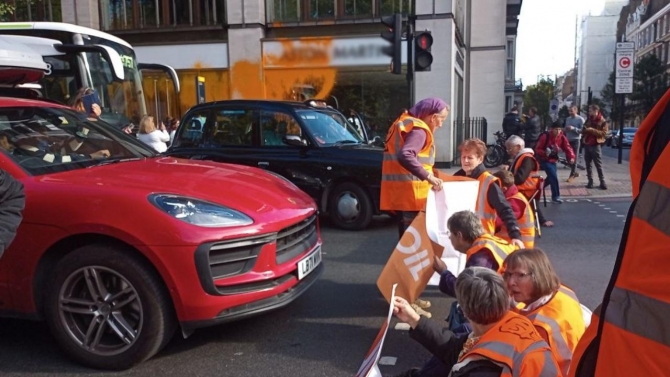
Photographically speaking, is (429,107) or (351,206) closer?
(429,107)

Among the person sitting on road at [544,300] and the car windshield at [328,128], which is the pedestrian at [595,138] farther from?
the person sitting on road at [544,300]

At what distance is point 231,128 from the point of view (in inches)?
331

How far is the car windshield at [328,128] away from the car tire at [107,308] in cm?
483

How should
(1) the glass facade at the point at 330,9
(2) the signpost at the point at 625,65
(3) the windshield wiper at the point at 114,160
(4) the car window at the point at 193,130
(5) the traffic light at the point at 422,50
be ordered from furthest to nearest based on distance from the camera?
(1) the glass facade at the point at 330,9 < (2) the signpost at the point at 625,65 < (5) the traffic light at the point at 422,50 < (4) the car window at the point at 193,130 < (3) the windshield wiper at the point at 114,160

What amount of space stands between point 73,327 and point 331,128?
17.7 ft

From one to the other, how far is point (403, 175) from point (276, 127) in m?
3.77

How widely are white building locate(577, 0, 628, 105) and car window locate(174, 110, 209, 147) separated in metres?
104

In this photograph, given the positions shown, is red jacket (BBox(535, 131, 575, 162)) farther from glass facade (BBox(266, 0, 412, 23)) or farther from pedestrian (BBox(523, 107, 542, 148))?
glass facade (BBox(266, 0, 412, 23))

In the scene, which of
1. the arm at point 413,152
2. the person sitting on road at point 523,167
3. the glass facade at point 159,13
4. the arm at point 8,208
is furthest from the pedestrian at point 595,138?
the glass facade at point 159,13

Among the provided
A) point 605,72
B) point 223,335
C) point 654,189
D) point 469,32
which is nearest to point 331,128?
point 223,335

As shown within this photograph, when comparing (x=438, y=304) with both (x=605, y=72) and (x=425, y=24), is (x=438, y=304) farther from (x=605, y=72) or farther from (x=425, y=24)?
(x=605, y=72)

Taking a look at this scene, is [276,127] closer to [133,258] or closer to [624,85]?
[133,258]

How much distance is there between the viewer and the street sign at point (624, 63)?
16.4 m

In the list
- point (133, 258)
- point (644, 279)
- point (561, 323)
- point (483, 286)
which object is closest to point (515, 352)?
point (483, 286)
